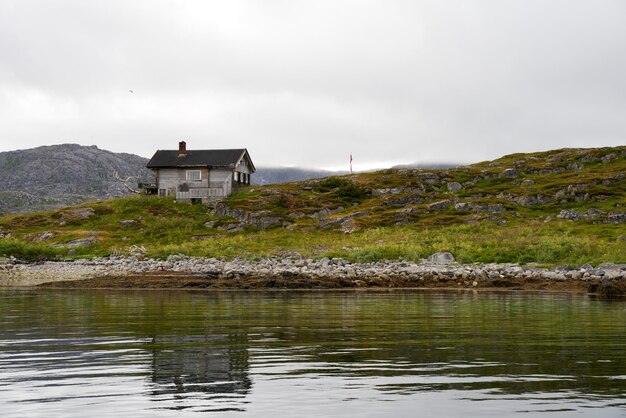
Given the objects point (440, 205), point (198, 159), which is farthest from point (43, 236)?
point (440, 205)

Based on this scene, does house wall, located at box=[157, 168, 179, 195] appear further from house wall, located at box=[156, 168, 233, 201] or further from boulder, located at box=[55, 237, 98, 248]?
boulder, located at box=[55, 237, 98, 248]

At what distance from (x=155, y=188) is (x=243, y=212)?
21.9 metres

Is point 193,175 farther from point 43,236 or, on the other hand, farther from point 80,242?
point 80,242

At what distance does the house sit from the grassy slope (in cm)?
301

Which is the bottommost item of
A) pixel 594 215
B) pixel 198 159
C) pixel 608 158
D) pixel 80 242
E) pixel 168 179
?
pixel 80 242

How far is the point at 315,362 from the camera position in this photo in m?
14.4

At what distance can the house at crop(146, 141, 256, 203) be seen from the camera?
327 feet

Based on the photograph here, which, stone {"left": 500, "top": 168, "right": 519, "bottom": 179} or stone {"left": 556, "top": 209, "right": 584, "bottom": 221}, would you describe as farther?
stone {"left": 500, "top": 168, "right": 519, "bottom": 179}

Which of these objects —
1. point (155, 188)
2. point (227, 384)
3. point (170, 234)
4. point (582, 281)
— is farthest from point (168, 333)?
point (155, 188)

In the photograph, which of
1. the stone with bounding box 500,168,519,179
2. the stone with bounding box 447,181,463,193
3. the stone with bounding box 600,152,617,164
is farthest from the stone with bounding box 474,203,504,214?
the stone with bounding box 600,152,617,164

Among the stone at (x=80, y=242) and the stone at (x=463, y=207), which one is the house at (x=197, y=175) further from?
the stone at (x=463, y=207)

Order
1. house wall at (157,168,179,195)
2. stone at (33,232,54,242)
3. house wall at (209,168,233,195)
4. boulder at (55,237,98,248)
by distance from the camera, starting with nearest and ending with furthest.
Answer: boulder at (55,237,98,248)
stone at (33,232,54,242)
house wall at (209,168,233,195)
house wall at (157,168,179,195)

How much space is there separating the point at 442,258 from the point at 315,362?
40250 mm

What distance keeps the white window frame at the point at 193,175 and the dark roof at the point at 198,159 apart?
3.62 feet
